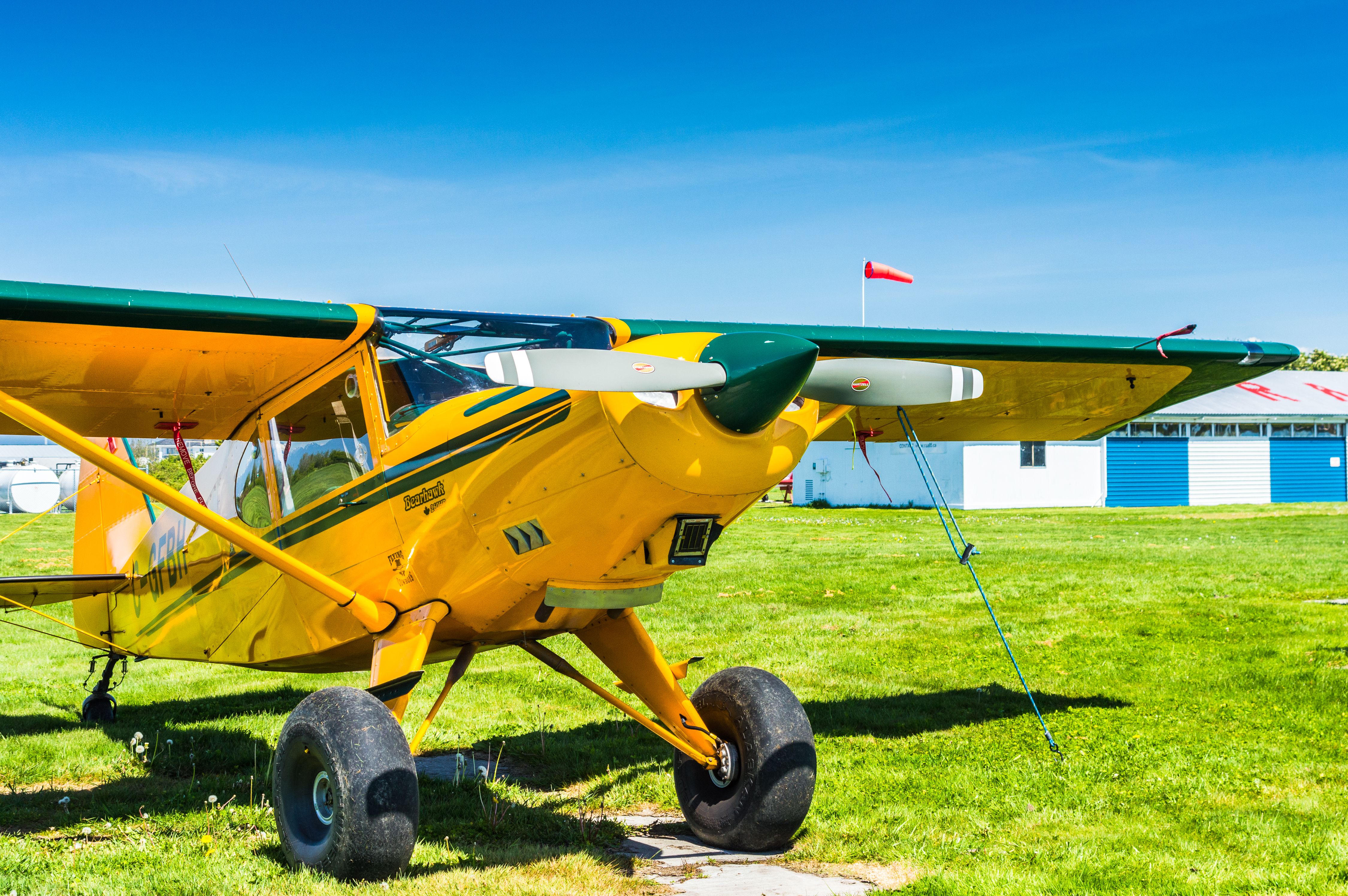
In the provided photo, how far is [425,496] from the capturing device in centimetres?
519

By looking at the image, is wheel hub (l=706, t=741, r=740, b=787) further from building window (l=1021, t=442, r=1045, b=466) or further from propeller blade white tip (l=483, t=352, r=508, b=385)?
building window (l=1021, t=442, r=1045, b=466)

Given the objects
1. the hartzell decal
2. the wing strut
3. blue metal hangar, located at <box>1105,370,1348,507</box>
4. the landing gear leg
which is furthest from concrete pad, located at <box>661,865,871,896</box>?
blue metal hangar, located at <box>1105,370,1348,507</box>

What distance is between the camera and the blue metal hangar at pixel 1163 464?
116 feet

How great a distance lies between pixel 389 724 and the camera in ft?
15.7

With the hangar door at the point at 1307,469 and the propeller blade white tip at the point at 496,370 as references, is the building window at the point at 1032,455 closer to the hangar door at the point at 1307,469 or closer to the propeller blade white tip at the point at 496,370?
the hangar door at the point at 1307,469

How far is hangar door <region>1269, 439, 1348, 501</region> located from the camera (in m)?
38.7

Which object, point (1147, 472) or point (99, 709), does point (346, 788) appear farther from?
point (1147, 472)

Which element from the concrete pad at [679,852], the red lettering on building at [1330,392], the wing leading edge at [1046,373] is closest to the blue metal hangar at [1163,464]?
the red lettering on building at [1330,392]

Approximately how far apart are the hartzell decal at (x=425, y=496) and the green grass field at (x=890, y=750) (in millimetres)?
1697

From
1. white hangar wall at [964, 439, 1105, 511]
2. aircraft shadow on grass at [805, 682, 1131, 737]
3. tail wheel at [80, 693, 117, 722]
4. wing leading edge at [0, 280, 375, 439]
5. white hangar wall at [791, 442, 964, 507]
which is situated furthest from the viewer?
white hangar wall at [791, 442, 964, 507]

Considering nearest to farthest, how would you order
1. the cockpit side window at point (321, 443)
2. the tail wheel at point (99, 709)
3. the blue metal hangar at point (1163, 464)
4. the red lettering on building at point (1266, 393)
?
the cockpit side window at point (321, 443)
the tail wheel at point (99, 709)
the blue metal hangar at point (1163, 464)
the red lettering on building at point (1266, 393)

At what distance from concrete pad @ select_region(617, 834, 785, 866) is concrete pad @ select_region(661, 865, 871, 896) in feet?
0.46

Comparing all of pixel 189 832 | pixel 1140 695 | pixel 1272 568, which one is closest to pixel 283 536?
pixel 189 832

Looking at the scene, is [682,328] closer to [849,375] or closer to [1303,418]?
[849,375]
